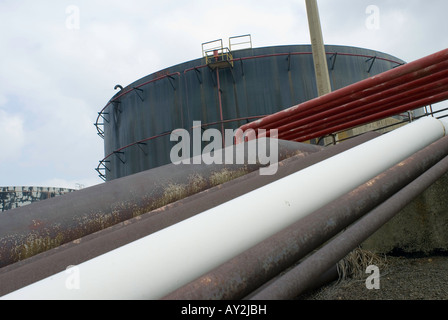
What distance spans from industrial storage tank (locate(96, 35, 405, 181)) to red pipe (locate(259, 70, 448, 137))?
366 inches

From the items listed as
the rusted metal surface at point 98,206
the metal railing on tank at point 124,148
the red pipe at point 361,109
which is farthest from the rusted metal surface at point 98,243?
the metal railing on tank at point 124,148

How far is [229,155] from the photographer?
2559 millimetres

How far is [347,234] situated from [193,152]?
1260cm

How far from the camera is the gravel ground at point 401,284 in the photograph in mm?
1980

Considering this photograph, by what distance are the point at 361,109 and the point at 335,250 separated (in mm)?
2873

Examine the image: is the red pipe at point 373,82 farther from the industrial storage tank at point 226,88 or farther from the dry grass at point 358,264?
the industrial storage tank at point 226,88

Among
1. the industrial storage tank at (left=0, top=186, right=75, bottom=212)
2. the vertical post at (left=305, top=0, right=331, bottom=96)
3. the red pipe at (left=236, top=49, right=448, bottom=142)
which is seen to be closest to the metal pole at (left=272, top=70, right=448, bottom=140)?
the red pipe at (left=236, top=49, right=448, bottom=142)

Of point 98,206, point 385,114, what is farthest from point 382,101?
point 98,206

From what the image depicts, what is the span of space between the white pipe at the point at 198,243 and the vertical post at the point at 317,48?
19.8 ft

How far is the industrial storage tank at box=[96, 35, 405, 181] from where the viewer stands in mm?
13445

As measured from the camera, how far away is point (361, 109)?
3.58 metres
